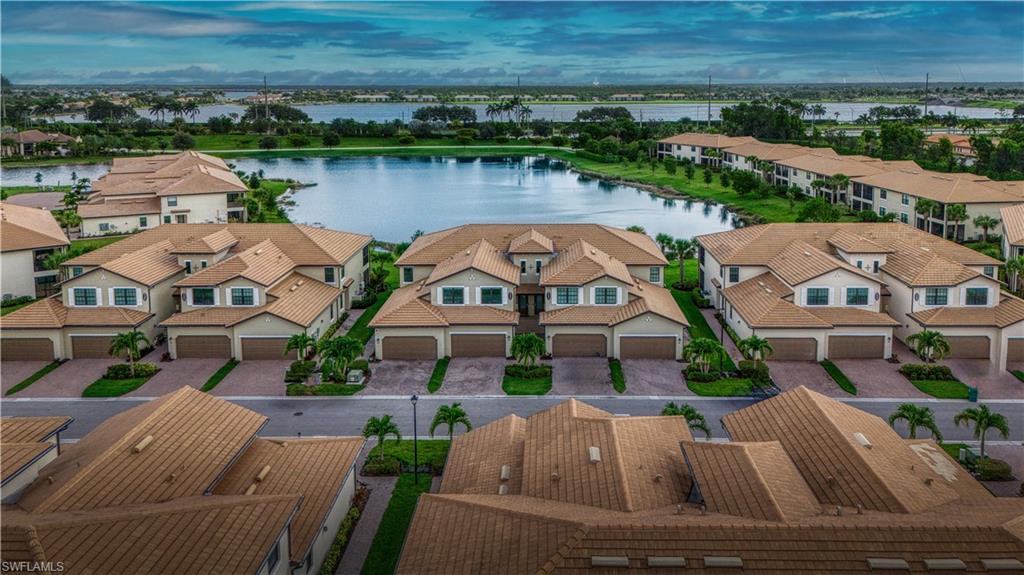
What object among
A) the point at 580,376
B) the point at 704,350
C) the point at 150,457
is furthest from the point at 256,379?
the point at 704,350

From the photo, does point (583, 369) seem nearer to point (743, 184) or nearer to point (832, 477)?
point (832, 477)

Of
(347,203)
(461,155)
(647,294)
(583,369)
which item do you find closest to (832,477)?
(583,369)

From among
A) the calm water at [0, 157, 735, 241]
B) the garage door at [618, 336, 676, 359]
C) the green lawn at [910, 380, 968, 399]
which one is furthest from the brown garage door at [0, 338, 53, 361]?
the green lawn at [910, 380, 968, 399]

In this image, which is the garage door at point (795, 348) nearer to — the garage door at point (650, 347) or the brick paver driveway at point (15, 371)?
the garage door at point (650, 347)

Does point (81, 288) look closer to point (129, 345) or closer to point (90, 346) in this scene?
point (90, 346)

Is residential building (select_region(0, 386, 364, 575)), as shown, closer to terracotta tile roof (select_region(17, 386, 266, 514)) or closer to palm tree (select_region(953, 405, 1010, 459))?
terracotta tile roof (select_region(17, 386, 266, 514))
